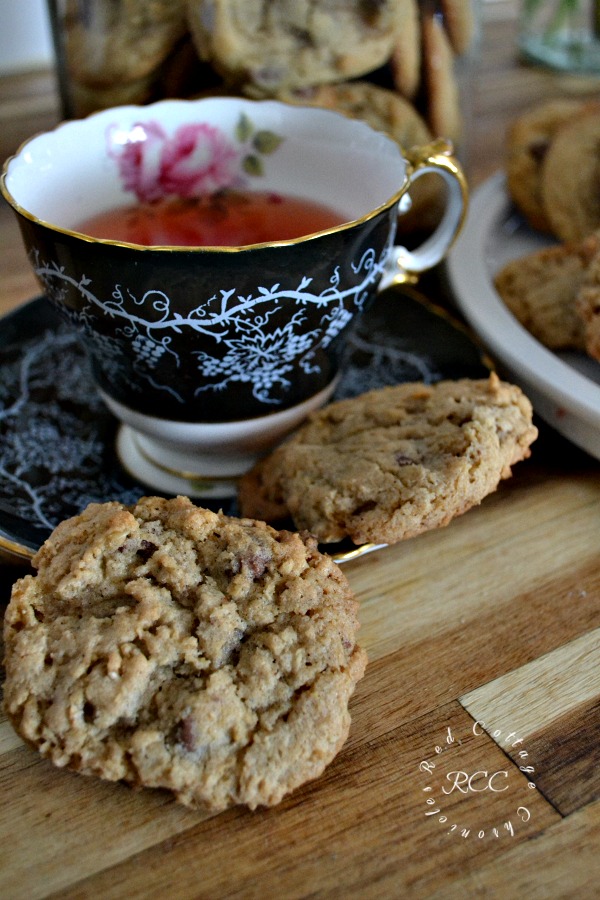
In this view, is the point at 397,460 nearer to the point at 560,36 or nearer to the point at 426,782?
the point at 426,782

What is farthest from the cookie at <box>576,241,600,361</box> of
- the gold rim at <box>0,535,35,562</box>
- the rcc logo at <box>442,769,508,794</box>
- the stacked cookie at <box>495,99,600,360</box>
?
the gold rim at <box>0,535,35,562</box>

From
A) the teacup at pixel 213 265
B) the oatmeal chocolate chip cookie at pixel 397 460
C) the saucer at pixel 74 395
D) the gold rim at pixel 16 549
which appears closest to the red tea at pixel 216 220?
the teacup at pixel 213 265

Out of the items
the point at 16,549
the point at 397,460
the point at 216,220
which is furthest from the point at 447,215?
the point at 16,549

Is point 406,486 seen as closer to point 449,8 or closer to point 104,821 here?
point 104,821

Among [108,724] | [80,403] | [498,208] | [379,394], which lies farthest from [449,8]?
[108,724]

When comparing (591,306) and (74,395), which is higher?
(591,306)

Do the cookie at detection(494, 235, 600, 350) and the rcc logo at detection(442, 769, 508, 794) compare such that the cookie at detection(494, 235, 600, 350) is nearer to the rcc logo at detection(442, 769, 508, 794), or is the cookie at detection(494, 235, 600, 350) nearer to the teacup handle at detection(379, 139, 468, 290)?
the teacup handle at detection(379, 139, 468, 290)
